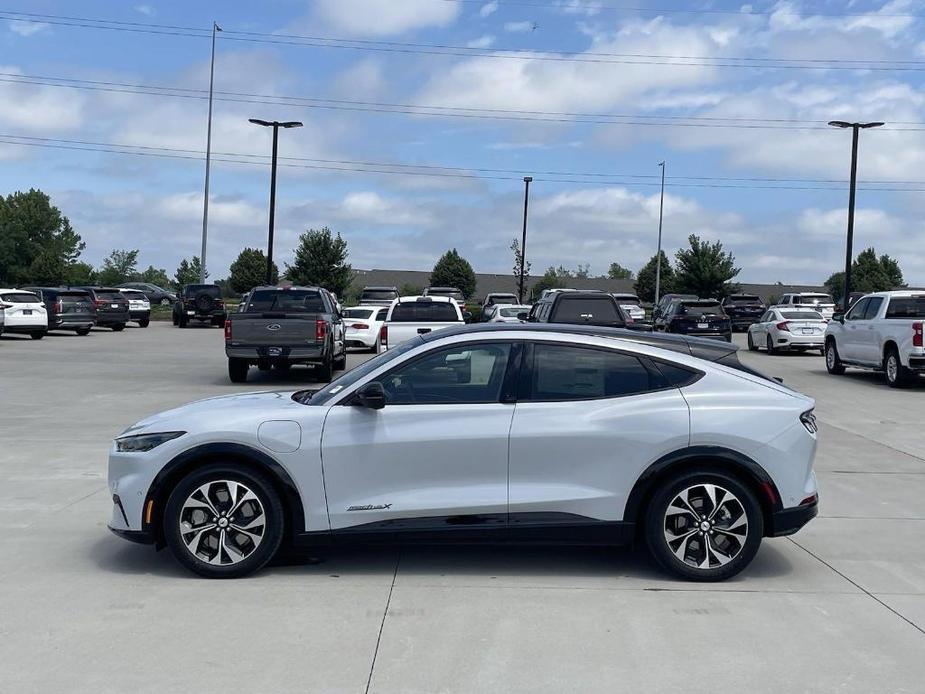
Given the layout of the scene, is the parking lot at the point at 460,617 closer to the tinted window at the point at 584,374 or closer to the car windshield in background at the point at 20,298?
the tinted window at the point at 584,374

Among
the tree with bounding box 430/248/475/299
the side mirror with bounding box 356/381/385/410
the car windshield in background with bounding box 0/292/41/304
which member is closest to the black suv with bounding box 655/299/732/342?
the car windshield in background with bounding box 0/292/41/304

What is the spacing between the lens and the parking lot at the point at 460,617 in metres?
4.86

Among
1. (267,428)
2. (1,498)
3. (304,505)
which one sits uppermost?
(267,428)

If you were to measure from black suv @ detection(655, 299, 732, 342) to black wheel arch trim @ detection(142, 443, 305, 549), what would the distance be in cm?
2758

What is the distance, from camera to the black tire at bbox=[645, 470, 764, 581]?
6379mm

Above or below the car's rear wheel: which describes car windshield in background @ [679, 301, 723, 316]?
above

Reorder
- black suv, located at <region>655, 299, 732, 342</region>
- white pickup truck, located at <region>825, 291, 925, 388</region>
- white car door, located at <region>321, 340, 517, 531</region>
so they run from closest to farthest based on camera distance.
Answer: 1. white car door, located at <region>321, 340, 517, 531</region>
2. white pickup truck, located at <region>825, 291, 925, 388</region>
3. black suv, located at <region>655, 299, 732, 342</region>

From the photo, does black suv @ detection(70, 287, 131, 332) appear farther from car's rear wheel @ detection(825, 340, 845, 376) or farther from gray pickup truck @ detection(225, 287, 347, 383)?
car's rear wheel @ detection(825, 340, 845, 376)

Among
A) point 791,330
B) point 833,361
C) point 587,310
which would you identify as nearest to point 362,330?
point 587,310

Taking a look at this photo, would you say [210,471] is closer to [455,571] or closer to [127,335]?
[455,571]

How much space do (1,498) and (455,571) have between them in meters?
4.47

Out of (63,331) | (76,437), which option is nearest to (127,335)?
(63,331)

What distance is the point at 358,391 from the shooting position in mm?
6445

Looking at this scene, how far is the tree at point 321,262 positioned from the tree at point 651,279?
25.5m
